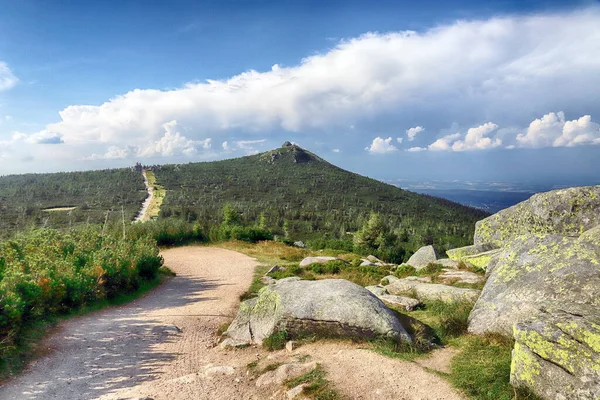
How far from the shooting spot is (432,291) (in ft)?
38.4

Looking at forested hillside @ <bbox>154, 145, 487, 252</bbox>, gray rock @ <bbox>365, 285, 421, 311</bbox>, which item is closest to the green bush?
gray rock @ <bbox>365, 285, 421, 311</bbox>

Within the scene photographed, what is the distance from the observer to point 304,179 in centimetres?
17800

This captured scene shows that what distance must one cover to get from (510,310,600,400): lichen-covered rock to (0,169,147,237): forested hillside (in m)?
69.5

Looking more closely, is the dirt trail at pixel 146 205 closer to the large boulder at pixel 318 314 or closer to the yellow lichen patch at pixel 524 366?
the large boulder at pixel 318 314

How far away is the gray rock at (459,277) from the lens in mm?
13238

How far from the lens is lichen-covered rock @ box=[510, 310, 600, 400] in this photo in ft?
17.3

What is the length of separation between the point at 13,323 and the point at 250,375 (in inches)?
255

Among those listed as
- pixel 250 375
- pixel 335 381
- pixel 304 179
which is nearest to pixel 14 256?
pixel 250 375

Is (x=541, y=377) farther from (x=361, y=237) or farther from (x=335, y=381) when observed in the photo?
Result: (x=361, y=237)

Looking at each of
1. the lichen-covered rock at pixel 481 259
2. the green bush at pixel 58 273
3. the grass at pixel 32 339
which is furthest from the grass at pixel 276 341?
the lichen-covered rock at pixel 481 259

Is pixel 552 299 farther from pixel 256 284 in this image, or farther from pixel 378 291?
pixel 256 284

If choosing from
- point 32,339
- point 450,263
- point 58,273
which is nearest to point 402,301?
point 450,263

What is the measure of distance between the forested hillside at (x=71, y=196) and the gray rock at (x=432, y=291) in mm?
63366

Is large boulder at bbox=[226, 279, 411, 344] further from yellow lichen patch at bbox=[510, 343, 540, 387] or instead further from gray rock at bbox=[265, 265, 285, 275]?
gray rock at bbox=[265, 265, 285, 275]
